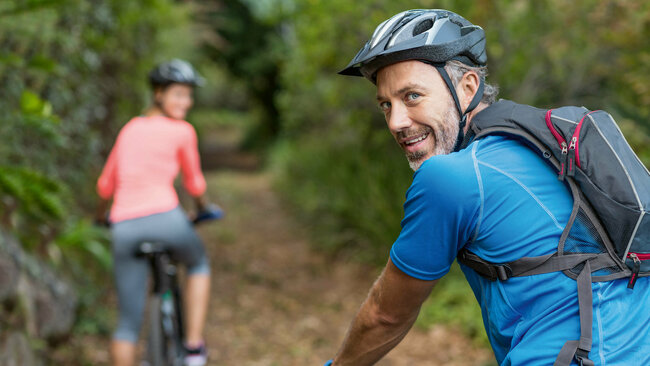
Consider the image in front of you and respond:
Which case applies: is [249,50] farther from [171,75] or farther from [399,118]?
[399,118]

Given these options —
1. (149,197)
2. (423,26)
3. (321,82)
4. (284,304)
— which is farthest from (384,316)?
(321,82)

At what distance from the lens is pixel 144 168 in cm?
414

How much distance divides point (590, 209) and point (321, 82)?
9211 millimetres

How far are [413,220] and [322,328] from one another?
517cm

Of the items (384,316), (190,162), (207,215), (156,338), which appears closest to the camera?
(384,316)

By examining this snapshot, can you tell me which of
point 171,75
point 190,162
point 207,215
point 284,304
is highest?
point 171,75

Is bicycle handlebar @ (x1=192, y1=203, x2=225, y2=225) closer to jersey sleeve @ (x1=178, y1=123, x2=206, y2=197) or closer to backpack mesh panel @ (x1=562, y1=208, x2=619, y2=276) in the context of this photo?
jersey sleeve @ (x1=178, y1=123, x2=206, y2=197)

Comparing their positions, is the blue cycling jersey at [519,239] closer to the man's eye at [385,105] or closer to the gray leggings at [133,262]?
the man's eye at [385,105]

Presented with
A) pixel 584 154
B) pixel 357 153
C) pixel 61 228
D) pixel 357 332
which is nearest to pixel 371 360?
pixel 357 332

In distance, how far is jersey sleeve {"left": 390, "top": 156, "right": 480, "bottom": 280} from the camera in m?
1.50

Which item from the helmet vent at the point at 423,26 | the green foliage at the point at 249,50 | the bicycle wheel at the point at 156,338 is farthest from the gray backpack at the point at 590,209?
the green foliage at the point at 249,50

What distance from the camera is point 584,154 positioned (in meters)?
1.50

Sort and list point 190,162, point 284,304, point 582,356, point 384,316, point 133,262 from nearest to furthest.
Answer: point 582,356, point 384,316, point 133,262, point 190,162, point 284,304

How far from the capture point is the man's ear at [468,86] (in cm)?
184
